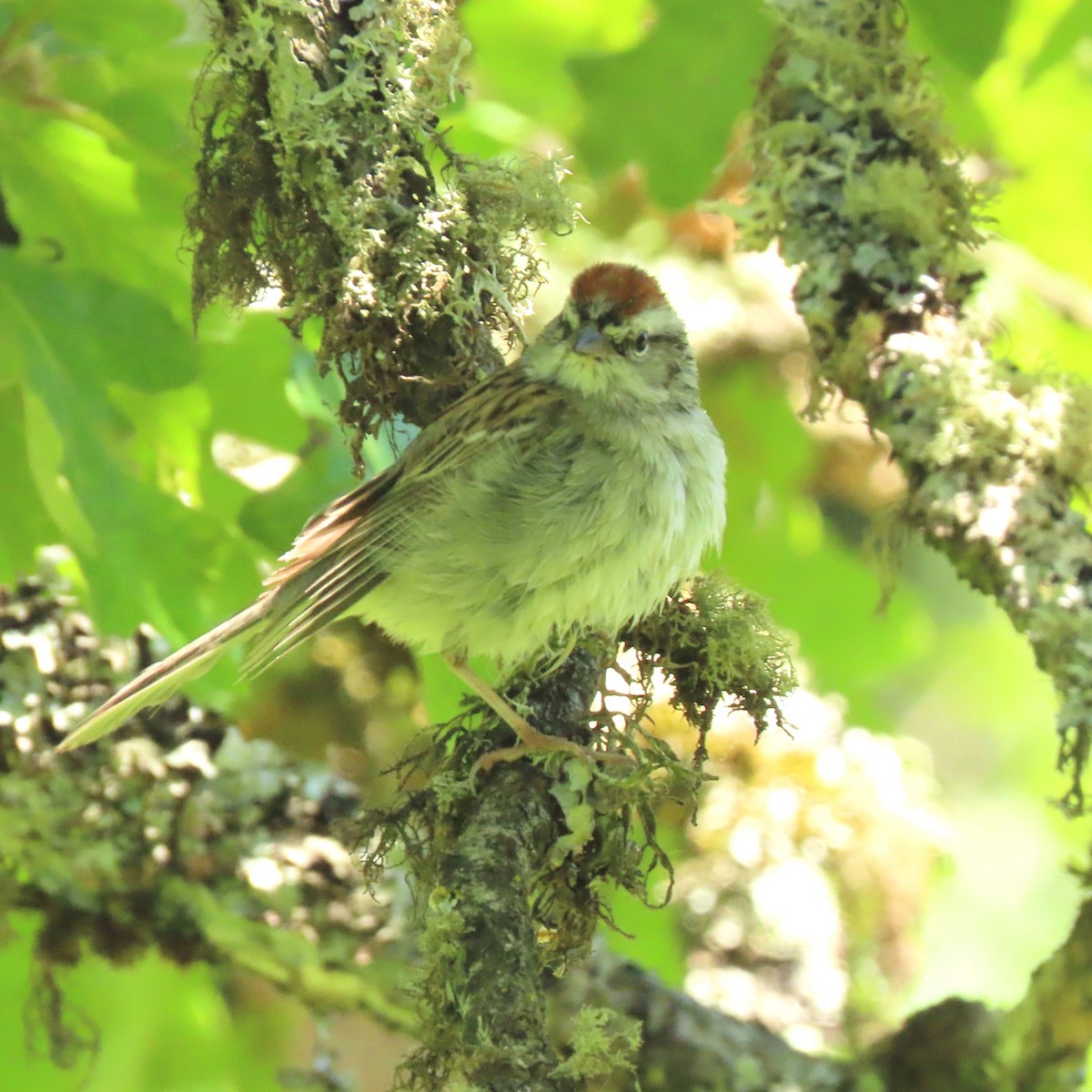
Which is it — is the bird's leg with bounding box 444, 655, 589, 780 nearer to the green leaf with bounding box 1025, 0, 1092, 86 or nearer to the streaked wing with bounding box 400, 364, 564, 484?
the streaked wing with bounding box 400, 364, 564, 484

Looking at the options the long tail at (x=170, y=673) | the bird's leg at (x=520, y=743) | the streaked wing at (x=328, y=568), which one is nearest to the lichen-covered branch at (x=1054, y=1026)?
the bird's leg at (x=520, y=743)

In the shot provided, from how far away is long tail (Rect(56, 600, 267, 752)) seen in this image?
9.27ft

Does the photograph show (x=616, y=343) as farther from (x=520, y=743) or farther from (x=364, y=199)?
(x=520, y=743)

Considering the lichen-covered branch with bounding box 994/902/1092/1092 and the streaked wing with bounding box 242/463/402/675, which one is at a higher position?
the streaked wing with bounding box 242/463/402/675

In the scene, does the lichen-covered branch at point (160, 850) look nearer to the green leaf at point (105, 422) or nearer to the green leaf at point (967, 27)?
the green leaf at point (105, 422)

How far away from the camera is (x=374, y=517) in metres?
3.07

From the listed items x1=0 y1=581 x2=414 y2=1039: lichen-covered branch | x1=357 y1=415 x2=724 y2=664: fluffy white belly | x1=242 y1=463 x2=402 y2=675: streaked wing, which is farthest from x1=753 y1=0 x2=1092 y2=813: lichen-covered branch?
x1=0 y1=581 x2=414 y2=1039: lichen-covered branch

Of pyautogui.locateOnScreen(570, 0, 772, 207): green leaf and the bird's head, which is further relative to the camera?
the bird's head

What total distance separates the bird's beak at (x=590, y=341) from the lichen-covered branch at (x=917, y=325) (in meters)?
0.61

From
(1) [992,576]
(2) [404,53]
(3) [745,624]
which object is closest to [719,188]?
(2) [404,53]

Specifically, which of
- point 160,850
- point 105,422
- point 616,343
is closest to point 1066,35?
point 616,343

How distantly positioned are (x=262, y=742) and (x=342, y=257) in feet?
4.61

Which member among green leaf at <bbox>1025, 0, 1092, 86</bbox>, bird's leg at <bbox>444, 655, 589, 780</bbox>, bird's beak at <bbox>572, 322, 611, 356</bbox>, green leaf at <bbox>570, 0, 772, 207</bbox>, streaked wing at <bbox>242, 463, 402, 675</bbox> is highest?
green leaf at <bbox>1025, 0, 1092, 86</bbox>

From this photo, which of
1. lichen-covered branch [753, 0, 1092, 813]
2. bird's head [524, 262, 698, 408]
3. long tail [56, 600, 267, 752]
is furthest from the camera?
bird's head [524, 262, 698, 408]
